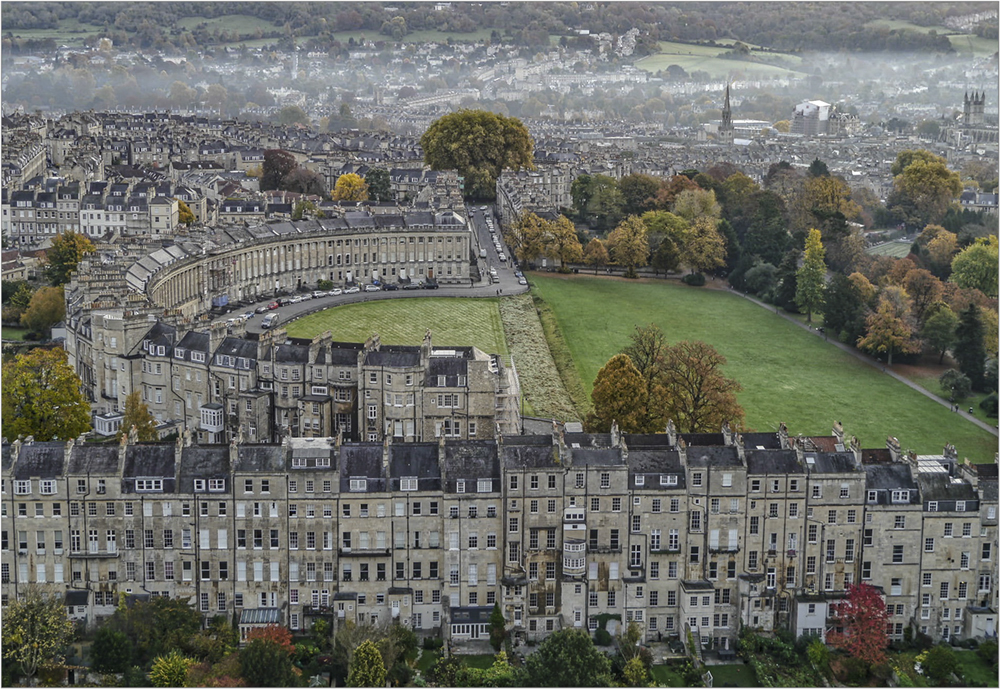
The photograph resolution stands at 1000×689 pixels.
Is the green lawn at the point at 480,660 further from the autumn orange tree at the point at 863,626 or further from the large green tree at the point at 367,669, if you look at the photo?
the autumn orange tree at the point at 863,626

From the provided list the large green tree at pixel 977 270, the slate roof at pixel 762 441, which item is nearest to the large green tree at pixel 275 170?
the large green tree at pixel 977 270

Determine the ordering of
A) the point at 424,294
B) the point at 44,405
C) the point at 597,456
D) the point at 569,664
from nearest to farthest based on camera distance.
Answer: the point at 569,664 → the point at 597,456 → the point at 44,405 → the point at 424,294

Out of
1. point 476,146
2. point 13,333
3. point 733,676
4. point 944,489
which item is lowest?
point 733,676

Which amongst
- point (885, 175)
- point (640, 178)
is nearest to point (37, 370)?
point (640, 178)

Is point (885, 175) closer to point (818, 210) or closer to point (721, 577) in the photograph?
point (818, 210)

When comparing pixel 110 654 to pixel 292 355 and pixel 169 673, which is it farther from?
pixel 292 355

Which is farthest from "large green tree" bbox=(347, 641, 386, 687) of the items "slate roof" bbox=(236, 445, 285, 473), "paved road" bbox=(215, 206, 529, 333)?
"paved road" bbox=(215, 206, 529, 333)

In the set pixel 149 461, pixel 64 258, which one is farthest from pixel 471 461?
pixel 64 258
